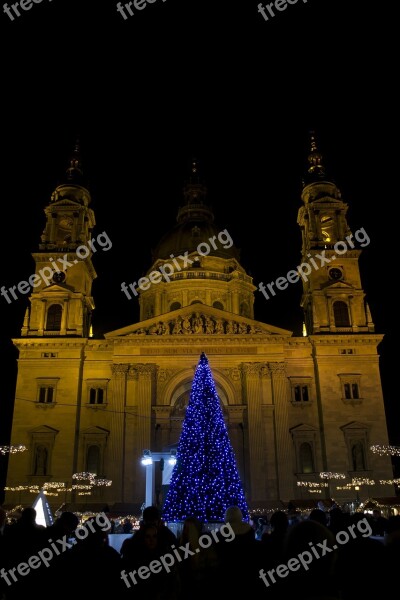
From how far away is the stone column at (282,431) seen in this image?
1672 inches

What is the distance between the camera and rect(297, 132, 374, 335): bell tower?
4969 centimetres

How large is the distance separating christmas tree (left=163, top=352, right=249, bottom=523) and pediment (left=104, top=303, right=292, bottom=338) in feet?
73.6

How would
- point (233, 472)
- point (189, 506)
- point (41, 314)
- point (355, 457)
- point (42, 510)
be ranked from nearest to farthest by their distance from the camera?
point (42, 510), point (189, 506), point (233, 472), point (355, 457), point (41, 314)

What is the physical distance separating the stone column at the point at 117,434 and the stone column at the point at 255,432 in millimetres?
9965

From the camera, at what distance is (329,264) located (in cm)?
5219

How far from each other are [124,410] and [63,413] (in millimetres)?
5201

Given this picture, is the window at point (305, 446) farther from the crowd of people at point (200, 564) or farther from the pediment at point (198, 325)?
the crowd of people at point (200, 564)

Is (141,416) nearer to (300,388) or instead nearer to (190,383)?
(190,383)

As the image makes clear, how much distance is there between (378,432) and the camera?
45.2 meters

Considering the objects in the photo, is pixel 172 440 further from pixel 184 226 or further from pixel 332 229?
pixel 184 226

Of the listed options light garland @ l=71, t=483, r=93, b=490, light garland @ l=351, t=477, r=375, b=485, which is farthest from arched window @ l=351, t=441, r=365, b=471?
light garland @ l=71, t=483, r=93, b=490

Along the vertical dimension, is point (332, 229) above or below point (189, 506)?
above

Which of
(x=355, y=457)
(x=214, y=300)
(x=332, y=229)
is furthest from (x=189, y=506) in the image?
(x=214, y=300)

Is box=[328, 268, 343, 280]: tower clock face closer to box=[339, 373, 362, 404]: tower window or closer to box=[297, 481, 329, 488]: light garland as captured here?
box=[339, 373, 362, 404]: tower window
